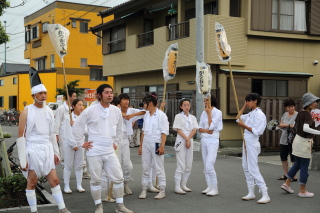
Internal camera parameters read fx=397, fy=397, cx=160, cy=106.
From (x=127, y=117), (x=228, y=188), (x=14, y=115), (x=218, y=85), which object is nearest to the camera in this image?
(x=127, y=117)

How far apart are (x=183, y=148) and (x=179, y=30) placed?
12.5 meters

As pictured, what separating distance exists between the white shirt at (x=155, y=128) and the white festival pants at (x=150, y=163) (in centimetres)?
12

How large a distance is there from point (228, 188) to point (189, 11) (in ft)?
45.1

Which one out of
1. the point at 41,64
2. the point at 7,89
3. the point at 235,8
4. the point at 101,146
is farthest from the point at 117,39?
the point at 7,89

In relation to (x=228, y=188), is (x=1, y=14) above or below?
above

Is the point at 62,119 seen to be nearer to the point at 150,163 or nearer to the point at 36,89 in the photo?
the point at 150,163

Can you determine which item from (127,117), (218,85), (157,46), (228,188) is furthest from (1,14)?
(157,46)

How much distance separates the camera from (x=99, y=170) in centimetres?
641

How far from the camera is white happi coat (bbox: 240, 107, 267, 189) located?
24.3 ft

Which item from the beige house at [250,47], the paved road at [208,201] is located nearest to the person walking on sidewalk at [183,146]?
the paved road at [208,201]

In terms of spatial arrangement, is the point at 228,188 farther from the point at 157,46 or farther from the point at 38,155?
the point at 157,46

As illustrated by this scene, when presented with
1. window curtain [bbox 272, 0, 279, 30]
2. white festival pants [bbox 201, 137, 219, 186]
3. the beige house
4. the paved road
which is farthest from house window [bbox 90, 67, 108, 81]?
white festival pants [bbox 201, 137, 219, 186]

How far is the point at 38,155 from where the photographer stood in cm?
600

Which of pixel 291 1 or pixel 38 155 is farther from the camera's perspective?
pixel 291 1
